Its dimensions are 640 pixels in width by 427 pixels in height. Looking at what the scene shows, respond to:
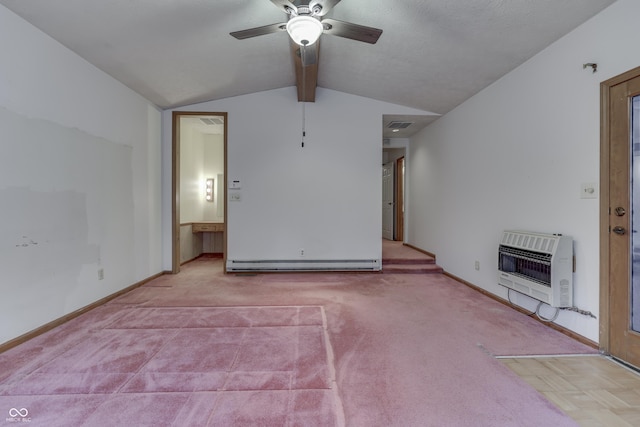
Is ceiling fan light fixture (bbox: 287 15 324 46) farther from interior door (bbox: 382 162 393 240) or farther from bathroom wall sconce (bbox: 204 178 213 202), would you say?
interior door (bbox: 382 162 393 240)

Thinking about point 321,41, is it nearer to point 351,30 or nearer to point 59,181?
point 351,30

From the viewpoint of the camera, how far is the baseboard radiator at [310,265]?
4.72 metres

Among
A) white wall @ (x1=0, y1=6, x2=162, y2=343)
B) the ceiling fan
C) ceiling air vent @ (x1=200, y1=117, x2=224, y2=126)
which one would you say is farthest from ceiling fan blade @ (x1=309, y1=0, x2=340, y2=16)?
ceiling air vent @ (x1=200, y1=117, x2=224, y2=126)

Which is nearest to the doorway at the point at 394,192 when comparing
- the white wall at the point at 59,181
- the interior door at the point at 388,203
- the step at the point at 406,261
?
the interior door at the point at 388,203

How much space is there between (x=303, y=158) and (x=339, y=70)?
1.45 meters

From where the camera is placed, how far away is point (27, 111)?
2.36m

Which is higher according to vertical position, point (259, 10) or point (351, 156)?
point (259, 10)

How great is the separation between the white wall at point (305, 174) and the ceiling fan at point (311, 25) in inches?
94.4

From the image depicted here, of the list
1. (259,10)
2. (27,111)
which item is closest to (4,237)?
(27,111)

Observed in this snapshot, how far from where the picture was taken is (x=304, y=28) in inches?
84.2

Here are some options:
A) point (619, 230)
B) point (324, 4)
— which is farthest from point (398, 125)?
point (619, 230)

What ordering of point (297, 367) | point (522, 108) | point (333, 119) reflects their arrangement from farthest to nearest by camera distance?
point (333, 119) → point (522, 108) → point (297, 367)

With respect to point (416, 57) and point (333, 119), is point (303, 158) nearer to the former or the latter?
point (333, 119)

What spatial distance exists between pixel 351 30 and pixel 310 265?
3.47 m
